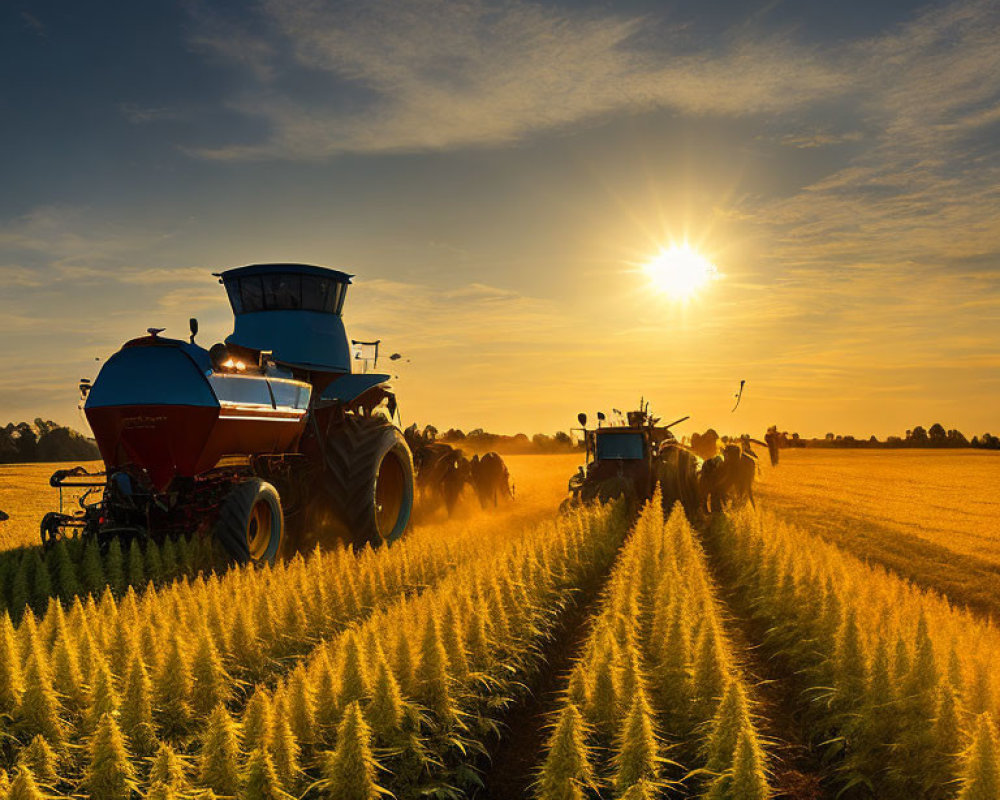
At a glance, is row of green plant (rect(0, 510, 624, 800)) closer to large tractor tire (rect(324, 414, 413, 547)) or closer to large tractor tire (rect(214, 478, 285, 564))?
large tractor tire (rect(214, 478, 285, 564))

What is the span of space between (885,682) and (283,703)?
5.21 meters

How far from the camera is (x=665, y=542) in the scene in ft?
45.0

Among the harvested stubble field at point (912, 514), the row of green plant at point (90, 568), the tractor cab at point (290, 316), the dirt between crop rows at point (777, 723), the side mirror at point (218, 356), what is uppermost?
the tractor cab at point (290, 316)

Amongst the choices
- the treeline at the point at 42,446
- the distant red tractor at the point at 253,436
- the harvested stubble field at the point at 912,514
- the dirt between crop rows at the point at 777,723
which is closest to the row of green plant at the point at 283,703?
→ the distant red tractor at the point at 253,436

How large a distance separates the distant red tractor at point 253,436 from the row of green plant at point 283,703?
86.0 inches

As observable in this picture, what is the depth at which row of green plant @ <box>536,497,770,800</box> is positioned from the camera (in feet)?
17.1

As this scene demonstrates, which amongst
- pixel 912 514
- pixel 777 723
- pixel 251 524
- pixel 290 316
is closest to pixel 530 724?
pixel 777 723

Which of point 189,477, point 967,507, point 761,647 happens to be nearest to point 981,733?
point 761,647

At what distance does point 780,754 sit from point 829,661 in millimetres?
1233

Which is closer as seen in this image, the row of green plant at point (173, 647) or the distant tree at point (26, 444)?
the row of green plant at point (173, 647)

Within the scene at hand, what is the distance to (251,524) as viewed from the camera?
468 inches

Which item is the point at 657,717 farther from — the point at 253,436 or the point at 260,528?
the point at 253,436

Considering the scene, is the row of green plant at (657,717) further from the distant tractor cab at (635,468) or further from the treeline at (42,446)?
the treeline at (42,446)

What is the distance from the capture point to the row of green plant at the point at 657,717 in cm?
521
